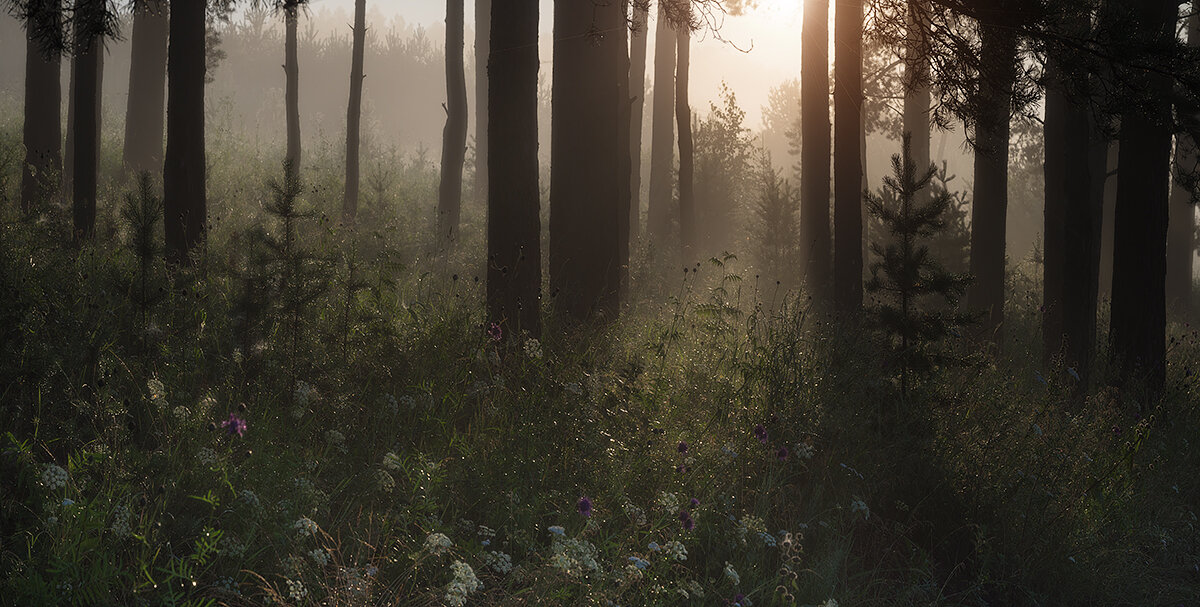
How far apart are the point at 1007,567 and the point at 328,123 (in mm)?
68542

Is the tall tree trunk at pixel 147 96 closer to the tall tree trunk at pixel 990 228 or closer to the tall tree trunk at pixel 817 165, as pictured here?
the tall tree trunk at pixel 817 165

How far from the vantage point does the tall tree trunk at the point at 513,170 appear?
688cm

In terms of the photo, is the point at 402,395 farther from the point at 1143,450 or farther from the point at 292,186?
the point at 1143,450

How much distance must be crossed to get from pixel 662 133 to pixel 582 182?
1763 centimetres

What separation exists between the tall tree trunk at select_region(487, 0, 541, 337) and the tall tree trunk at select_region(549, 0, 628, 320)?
1660 mm

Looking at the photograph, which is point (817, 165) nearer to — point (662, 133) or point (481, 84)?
point (662, 133)

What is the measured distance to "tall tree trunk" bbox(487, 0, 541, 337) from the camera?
688cm

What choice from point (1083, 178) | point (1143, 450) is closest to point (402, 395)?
point (1143, 450)

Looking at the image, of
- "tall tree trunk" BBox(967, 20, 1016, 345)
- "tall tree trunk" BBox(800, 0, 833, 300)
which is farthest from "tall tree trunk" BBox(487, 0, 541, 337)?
"tall tree trunk" BBox(967, 20, 1016, 345)

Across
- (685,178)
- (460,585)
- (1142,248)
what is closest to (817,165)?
(1142,248)

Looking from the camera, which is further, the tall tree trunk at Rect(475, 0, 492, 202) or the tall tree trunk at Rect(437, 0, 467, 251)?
the tall tree trunk at Rect(475, 0, 492, 202)

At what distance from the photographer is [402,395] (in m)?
5.40

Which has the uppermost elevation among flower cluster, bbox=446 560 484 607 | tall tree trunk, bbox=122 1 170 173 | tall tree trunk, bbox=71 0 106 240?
tall tree trunk, bbox=122 1 170 173

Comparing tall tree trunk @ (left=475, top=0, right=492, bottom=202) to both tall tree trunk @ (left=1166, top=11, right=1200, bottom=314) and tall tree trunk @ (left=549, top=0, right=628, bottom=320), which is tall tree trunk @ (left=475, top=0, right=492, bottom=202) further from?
tall tree trunk @ (left=1166, top=11, right=1200, bottom=314)
